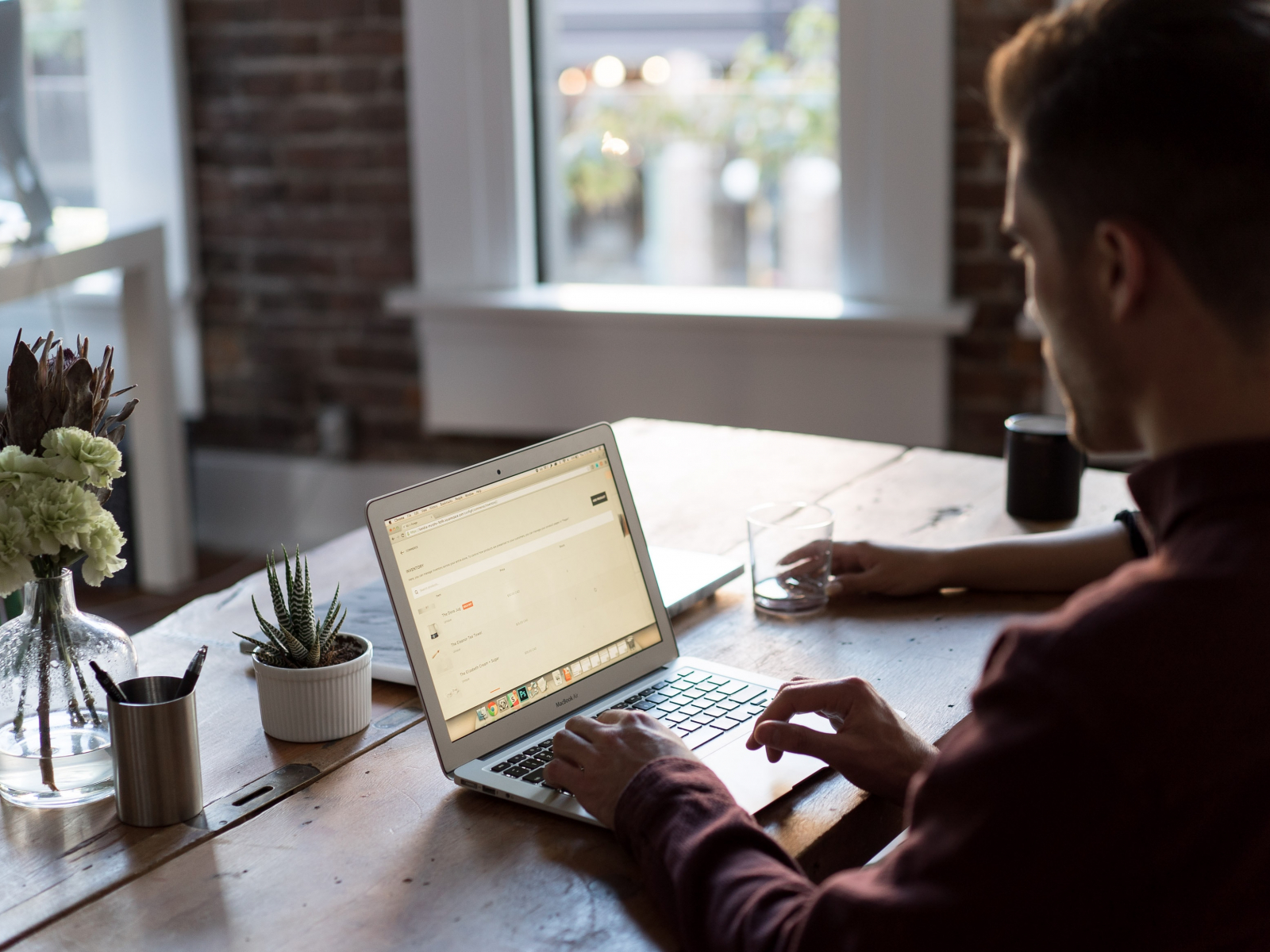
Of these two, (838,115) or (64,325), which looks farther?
(64,325)

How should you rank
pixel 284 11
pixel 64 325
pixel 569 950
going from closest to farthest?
pixel 569 950 → pixel 284 11 → pixel 64 325

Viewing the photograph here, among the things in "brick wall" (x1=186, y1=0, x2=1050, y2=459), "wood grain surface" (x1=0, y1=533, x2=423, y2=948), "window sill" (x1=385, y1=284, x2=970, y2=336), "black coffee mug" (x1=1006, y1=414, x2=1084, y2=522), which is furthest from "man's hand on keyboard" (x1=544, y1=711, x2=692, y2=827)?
"brick wall" (x1=186, y1=0, x2=1050, y2=459)

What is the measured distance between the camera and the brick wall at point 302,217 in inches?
132

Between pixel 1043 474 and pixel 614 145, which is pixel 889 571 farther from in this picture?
pixel 614 145

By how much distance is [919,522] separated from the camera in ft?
5.98

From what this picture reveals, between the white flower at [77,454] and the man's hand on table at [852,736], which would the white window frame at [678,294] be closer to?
the man's hand on table at [852,736]

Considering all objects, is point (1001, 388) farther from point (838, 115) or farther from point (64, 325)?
point (64, 325)

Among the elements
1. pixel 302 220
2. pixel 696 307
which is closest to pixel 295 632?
pixel 696 307

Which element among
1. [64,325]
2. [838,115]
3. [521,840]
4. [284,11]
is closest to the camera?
[521,840]

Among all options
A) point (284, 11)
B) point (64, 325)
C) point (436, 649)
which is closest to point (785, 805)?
point (436, 649)

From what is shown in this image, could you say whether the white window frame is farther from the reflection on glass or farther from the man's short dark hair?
the man's short dark hair

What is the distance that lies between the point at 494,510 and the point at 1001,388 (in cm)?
204

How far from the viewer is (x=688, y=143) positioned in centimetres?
334

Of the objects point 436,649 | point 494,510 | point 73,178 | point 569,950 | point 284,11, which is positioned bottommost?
point 569,950
